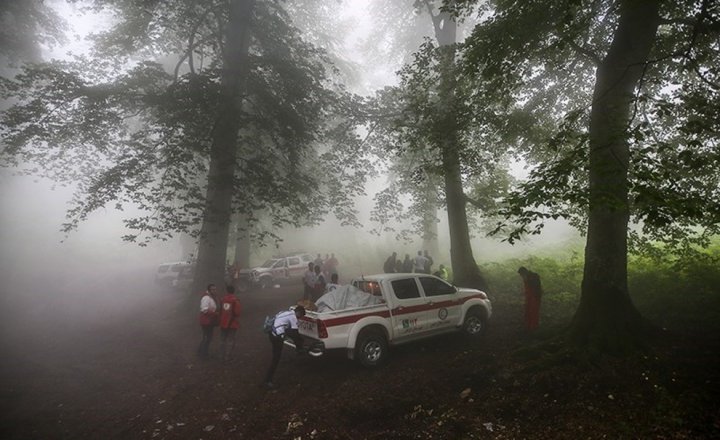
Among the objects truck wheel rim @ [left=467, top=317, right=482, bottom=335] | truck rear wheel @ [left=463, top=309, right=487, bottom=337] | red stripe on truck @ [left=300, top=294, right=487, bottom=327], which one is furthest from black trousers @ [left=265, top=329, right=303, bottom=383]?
truck wheel rim @ [left=467, top=317, right=482, bottom=335]

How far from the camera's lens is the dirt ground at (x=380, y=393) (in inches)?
225

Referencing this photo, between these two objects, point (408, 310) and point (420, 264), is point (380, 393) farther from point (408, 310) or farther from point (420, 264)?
point (420, 264)

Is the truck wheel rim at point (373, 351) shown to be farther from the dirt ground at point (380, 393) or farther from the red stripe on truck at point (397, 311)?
A: the red stripe on truck at point (397, 311)

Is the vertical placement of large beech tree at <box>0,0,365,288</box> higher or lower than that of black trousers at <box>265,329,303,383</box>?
higher

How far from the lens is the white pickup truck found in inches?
332

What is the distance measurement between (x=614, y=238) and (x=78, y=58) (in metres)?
20.1

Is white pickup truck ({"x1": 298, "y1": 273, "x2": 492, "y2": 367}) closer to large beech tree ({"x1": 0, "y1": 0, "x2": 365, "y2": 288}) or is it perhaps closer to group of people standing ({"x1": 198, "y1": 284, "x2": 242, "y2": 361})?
group of people standing ({"x1": 198, "y1": 284, "x2": 242, "y2": 361})

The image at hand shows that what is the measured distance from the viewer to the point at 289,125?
587 inches

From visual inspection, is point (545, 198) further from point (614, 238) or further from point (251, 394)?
point (251, 394)

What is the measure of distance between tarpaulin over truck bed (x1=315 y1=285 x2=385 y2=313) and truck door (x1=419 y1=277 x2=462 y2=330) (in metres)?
1.45

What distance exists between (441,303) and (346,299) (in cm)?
264

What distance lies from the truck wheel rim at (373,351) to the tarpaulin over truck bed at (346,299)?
3.07 ft

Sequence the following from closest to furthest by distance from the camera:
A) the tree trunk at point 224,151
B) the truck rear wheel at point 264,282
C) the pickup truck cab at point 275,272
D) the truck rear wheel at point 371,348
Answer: the truck rear wheel at point 371,348
the tree trunk at point 224,151
the pickup truck cab at point 275,272
the truck rear wheel at point 264,282

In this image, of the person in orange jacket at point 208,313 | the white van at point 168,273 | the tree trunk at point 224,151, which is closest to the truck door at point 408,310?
the person in orange jacket at point 208,313
